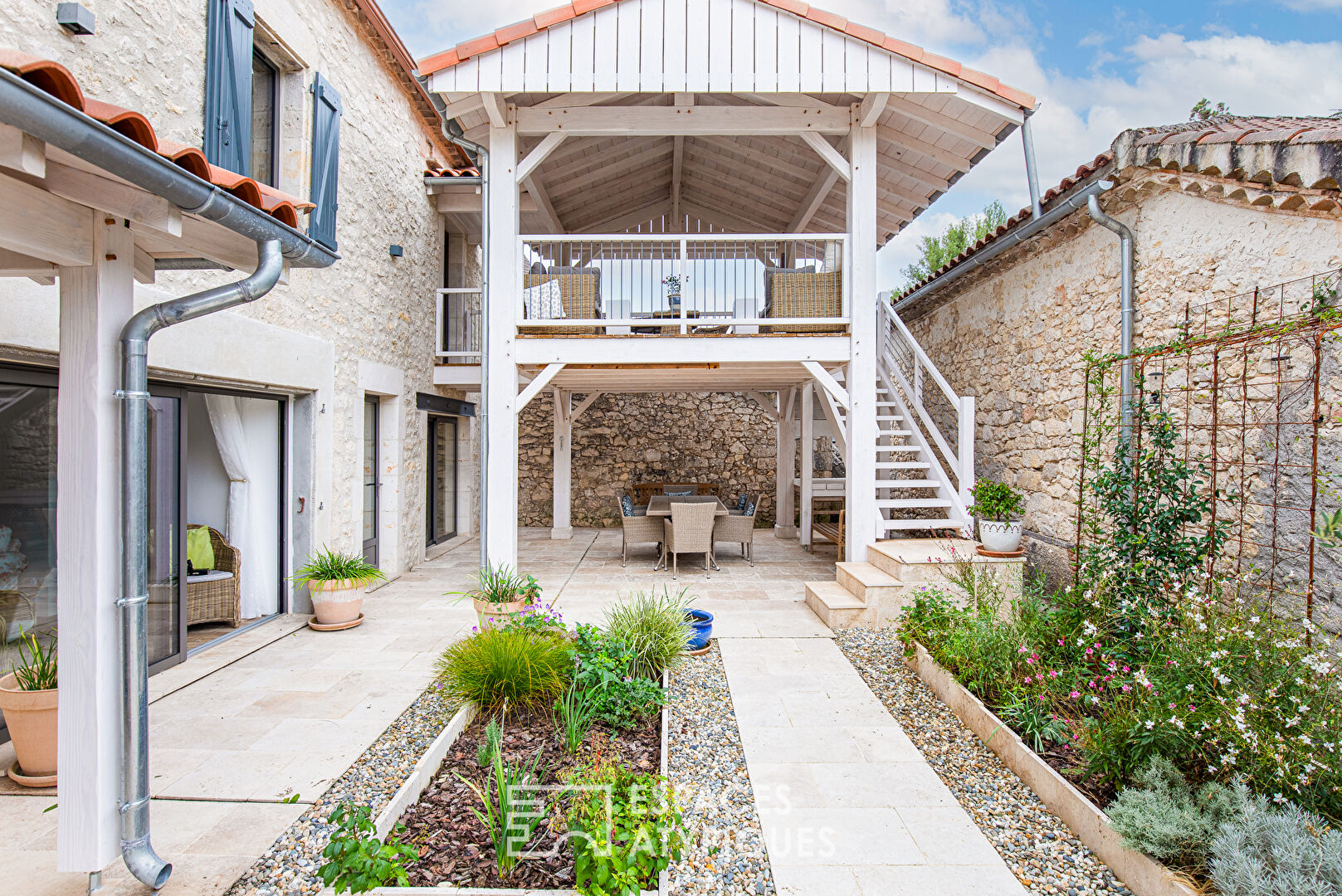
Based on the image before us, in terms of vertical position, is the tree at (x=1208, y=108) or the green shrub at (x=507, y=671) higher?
the tree at (x=1208, y=108)

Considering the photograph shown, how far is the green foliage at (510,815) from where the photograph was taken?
223cm

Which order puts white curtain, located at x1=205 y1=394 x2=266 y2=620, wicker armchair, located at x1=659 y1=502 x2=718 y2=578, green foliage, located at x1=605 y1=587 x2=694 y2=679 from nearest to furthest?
green foliage, located at x1=605 y1=587 x2=694 y2=679
white curtain, located at x1=205 y1=394 x2=266 y2=620
wicker armchair, located at x1=659 y1=502 x2=718 y2=578

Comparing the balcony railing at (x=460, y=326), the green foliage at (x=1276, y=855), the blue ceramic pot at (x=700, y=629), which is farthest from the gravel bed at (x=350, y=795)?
the balcony railing at (x=460, y=326)

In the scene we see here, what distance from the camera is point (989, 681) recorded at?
3.71 metres

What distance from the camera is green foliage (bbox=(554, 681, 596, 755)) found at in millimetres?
3078

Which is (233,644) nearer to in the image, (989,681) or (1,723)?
(1,723)

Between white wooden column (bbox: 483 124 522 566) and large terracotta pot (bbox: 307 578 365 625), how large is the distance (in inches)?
45.8

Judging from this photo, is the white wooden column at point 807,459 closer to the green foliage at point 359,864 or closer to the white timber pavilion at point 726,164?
the white timber pavilion at point 726,164

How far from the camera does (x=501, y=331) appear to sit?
613 cm

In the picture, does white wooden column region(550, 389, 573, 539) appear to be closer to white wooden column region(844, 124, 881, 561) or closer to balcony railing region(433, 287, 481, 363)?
balcony railing region(433, 287, 481, 363)

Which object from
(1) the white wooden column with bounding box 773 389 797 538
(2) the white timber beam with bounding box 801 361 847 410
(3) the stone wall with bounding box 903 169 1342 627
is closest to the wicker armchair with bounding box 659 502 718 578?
(2) the white timber beam with bounding box 801 361 847 410

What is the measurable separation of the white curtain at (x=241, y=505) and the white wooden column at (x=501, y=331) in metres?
1.88

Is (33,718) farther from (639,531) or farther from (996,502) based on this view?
(996,502)

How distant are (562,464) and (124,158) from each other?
8.61 m
